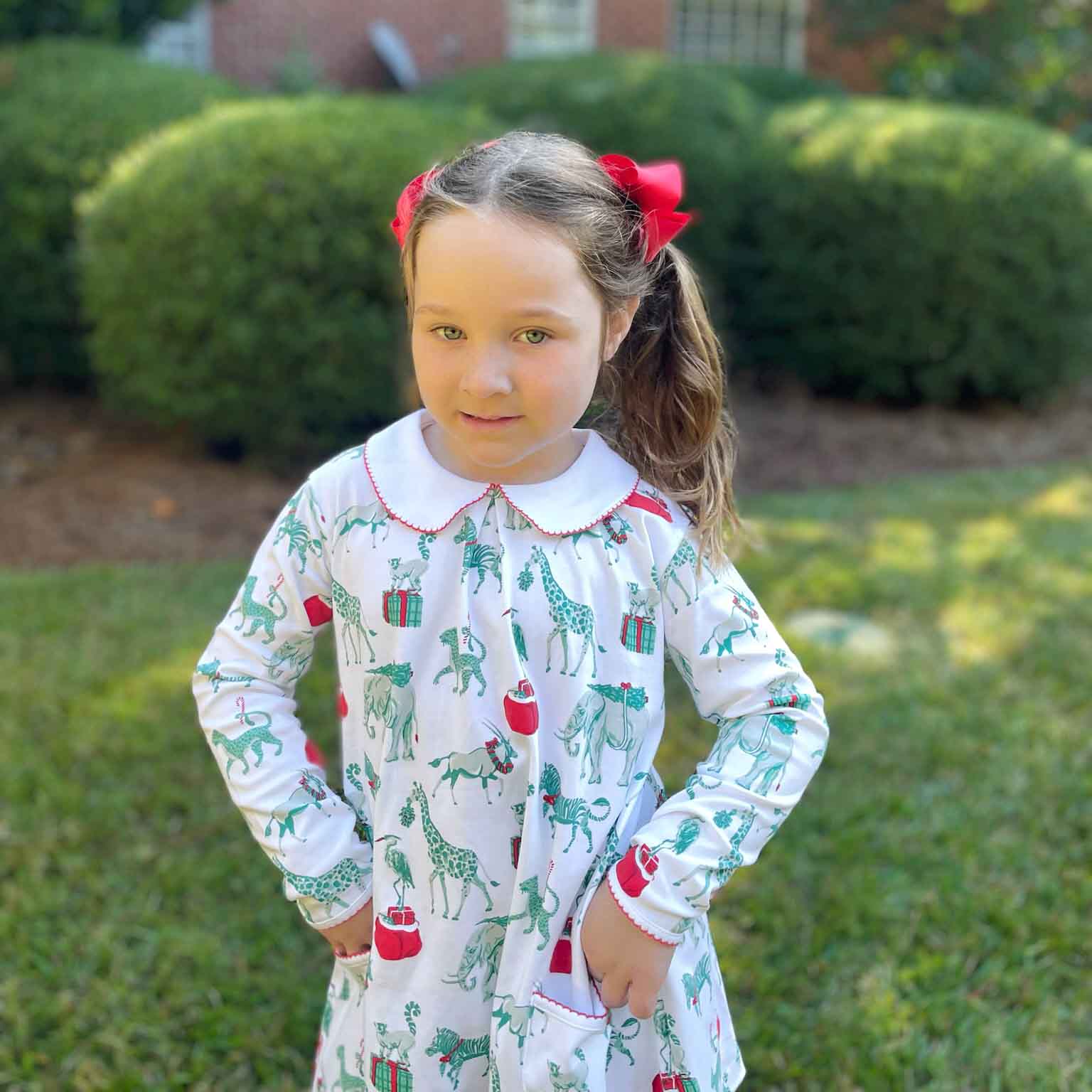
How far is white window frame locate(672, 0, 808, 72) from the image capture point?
41.9 ft

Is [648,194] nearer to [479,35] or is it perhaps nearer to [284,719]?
[284,719]

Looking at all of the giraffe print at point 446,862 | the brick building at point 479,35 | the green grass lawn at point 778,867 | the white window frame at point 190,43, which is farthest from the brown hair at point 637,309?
the white window frame at point 190,43

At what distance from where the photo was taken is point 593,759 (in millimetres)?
1480

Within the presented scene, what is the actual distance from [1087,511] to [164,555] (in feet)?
13.6

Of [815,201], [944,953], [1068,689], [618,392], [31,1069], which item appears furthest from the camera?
[815,201]

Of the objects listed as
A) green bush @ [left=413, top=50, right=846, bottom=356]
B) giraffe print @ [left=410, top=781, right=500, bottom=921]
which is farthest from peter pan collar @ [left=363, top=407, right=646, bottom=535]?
green bush @ [left=413, top=50, right=846, bottom=356]

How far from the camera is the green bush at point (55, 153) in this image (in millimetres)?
6336

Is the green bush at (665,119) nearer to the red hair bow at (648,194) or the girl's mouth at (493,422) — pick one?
the red hair bow at (648,194)

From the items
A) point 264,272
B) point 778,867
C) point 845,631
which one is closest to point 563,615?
point 778,867

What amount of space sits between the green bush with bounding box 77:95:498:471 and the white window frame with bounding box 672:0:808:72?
7.95m

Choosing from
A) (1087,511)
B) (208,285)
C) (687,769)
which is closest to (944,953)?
(687,769)

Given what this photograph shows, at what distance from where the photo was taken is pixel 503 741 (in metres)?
1.47

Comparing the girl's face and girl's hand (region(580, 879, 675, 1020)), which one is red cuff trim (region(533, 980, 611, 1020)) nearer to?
girl's hand (region(580, 879, 675, 1020))

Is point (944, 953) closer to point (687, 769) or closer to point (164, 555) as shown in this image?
point (687, 769)
